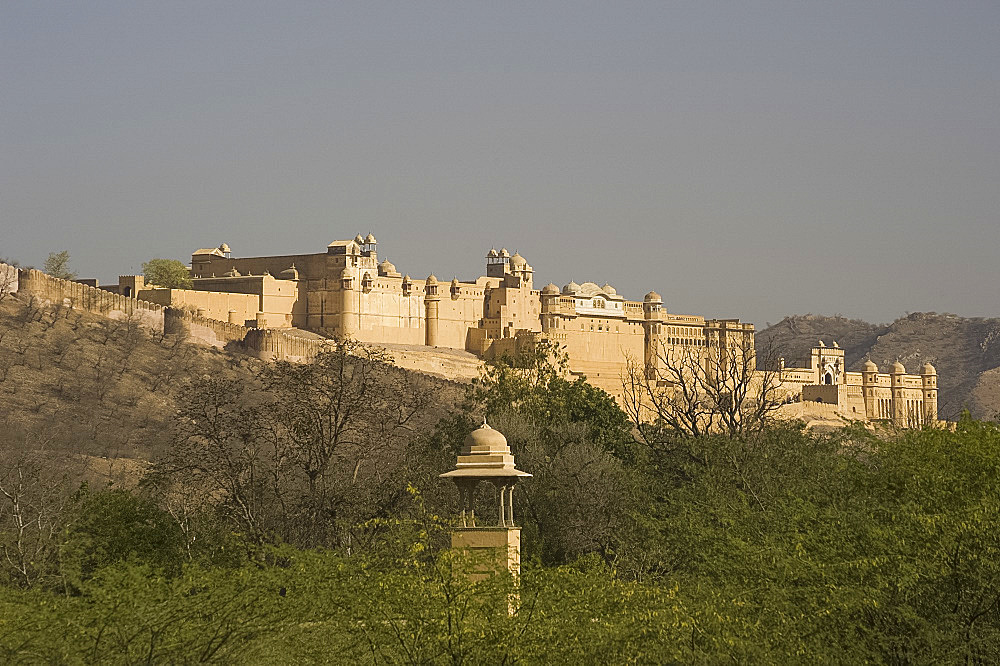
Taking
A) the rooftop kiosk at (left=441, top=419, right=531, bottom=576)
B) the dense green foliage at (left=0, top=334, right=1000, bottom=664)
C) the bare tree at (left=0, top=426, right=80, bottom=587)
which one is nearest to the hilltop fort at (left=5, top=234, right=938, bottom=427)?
the bare tree at (left=0, top=426, right=80, bottom=587)

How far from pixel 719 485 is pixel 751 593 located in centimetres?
1165

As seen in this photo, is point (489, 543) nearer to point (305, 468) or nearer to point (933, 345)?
point (305, 468)

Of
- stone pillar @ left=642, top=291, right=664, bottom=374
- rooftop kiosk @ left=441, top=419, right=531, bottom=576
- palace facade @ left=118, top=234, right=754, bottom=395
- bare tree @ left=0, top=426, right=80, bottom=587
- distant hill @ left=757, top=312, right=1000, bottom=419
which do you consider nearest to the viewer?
rooftop kiosk @ left=441, top=419, right=531, bottom=576

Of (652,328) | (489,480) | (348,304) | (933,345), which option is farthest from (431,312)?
(933,345)

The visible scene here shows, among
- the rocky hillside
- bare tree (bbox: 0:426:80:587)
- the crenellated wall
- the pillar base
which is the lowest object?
bare tree (bbox: 0:426:80:587)

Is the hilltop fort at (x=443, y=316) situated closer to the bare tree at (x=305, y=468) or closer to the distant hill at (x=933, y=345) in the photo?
the bare tree at (x=305, y=468)

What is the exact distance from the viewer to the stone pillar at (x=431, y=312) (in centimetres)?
8688

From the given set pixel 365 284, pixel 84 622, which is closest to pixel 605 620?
pixel 84 622

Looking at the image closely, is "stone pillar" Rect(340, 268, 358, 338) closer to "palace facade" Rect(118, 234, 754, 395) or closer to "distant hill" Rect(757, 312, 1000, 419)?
"palace facade" Rect(118, 234, 754, 395)

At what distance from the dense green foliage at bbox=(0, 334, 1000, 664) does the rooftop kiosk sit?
0.56m

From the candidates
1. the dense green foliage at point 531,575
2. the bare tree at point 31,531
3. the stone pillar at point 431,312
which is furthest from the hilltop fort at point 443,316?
the dense green foliage at point 531,575

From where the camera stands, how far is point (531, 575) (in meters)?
15.9

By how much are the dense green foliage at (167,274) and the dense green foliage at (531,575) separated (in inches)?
2261

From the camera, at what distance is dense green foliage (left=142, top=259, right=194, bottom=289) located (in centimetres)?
8509
